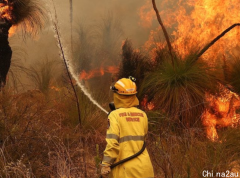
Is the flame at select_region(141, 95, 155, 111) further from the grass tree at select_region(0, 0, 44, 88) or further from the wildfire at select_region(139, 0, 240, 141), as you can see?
the grass tree at select_region(0, 0, 44, 88)

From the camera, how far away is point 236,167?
4941mm

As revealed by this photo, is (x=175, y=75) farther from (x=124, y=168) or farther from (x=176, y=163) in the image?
(x=124, y=168)

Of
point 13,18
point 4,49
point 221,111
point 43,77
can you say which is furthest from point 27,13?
point 221,111

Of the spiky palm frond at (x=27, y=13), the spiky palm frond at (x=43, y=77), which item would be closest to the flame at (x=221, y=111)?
the spiky palm frond at (x=27, y=13)

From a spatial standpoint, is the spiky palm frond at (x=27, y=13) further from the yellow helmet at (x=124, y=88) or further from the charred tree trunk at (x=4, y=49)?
the yellow helmet at (x=124, y=88)

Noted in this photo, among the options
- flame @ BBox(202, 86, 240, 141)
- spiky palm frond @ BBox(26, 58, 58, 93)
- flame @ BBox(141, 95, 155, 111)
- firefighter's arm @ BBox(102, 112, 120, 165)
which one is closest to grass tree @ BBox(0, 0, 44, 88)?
spiky palm frond @ BBox(26, 58, 58, 93)

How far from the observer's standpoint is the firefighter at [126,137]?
3.32 m

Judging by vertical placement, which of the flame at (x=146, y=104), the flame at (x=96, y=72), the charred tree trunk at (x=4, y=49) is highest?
the charred tree trunk at (x=4, y=49)

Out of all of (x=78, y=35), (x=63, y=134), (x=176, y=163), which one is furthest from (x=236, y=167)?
(x=78, y=35)

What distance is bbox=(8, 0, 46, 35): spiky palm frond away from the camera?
24.3ft

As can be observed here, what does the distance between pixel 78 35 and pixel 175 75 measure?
7240 millimetres

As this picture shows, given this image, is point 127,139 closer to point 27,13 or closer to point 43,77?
point 27,13

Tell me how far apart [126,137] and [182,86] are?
4.11 meters

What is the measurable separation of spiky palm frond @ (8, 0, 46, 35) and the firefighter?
4.65m
